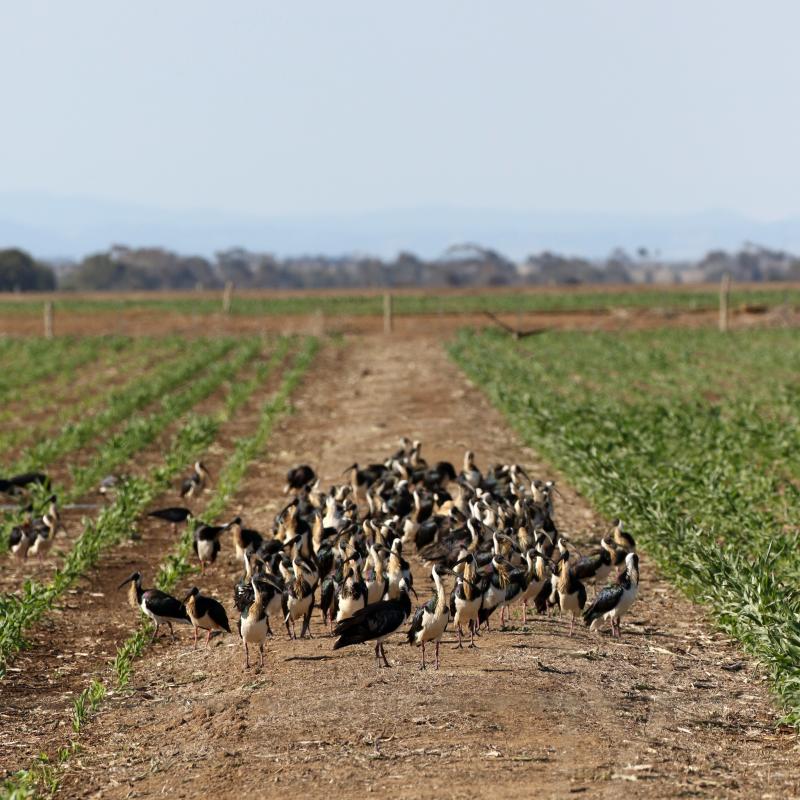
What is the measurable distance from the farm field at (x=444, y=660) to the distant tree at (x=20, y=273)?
11407cm

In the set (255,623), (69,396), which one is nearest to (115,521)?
(255,623)

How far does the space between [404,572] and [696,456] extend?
35.0 ft

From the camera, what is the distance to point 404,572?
41.9 ft

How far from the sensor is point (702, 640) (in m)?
13.0

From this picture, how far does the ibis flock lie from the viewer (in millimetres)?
11891

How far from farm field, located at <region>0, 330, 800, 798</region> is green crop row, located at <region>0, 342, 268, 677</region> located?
5 centimetres

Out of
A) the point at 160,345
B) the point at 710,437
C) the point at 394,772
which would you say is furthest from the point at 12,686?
the point at 160,345

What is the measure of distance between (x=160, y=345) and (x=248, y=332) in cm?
1018

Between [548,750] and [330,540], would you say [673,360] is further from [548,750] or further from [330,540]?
[548,750]

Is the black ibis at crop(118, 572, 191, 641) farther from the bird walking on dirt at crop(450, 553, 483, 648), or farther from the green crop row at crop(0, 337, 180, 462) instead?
the green crop row at crop(0, 337, 180, 462)

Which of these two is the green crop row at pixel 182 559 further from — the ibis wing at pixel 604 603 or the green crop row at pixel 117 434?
the ibis wing at pixel 604 603

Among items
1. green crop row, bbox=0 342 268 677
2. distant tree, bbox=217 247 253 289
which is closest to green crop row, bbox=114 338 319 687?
green crop row, bbox=0 342 268 677

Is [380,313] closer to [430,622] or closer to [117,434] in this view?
[117,434]

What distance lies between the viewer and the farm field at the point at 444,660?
31.4 feet
